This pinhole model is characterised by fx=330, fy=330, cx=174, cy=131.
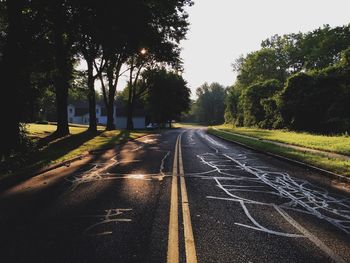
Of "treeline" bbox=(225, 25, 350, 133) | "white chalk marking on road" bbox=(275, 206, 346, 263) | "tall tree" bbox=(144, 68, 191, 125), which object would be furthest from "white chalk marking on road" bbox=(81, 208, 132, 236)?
"tall tree" bbox=(144, 68, 191, 125)

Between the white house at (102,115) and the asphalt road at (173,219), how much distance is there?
80.0 m

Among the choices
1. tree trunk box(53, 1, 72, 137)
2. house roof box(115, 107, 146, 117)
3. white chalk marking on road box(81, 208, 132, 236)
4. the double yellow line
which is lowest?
white chalk marking on road box(81, 208, 132, 236)

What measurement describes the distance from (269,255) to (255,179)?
5.79 m

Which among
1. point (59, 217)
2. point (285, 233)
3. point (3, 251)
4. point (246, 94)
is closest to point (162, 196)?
point (59, 217)

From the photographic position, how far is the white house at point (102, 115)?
295ft

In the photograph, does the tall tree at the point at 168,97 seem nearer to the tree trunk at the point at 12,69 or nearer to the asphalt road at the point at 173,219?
the tree trunk at the point at 12,69

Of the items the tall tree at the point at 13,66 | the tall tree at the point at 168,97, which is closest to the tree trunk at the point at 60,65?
the tall tree at the point at 13,66

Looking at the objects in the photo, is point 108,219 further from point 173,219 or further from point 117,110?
point 117,110

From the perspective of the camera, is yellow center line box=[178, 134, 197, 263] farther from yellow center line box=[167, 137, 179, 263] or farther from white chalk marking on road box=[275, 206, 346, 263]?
white chalk marking on road box=[275, 206, 346, 263]

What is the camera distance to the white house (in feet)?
295

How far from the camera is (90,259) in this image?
13.8ft

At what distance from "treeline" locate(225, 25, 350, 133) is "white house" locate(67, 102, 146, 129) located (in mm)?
24469

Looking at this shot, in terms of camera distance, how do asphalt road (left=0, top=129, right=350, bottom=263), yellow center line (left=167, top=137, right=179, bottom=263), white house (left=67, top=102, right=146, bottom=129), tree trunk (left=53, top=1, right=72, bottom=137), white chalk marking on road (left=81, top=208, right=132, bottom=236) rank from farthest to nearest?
white house (left=67, top=102, right=146, bottom=129) < tree trunk (left=53, top=1, right=72, bottom=137) < white chalk marking on road (left=81, top=208, right=132, bottom=236) < asphalt road (left=0, top=129, right=350, bottom=263) < yellow center line (left=167, top=137, right=179, bottom=263)

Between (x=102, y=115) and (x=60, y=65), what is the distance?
242 feet
